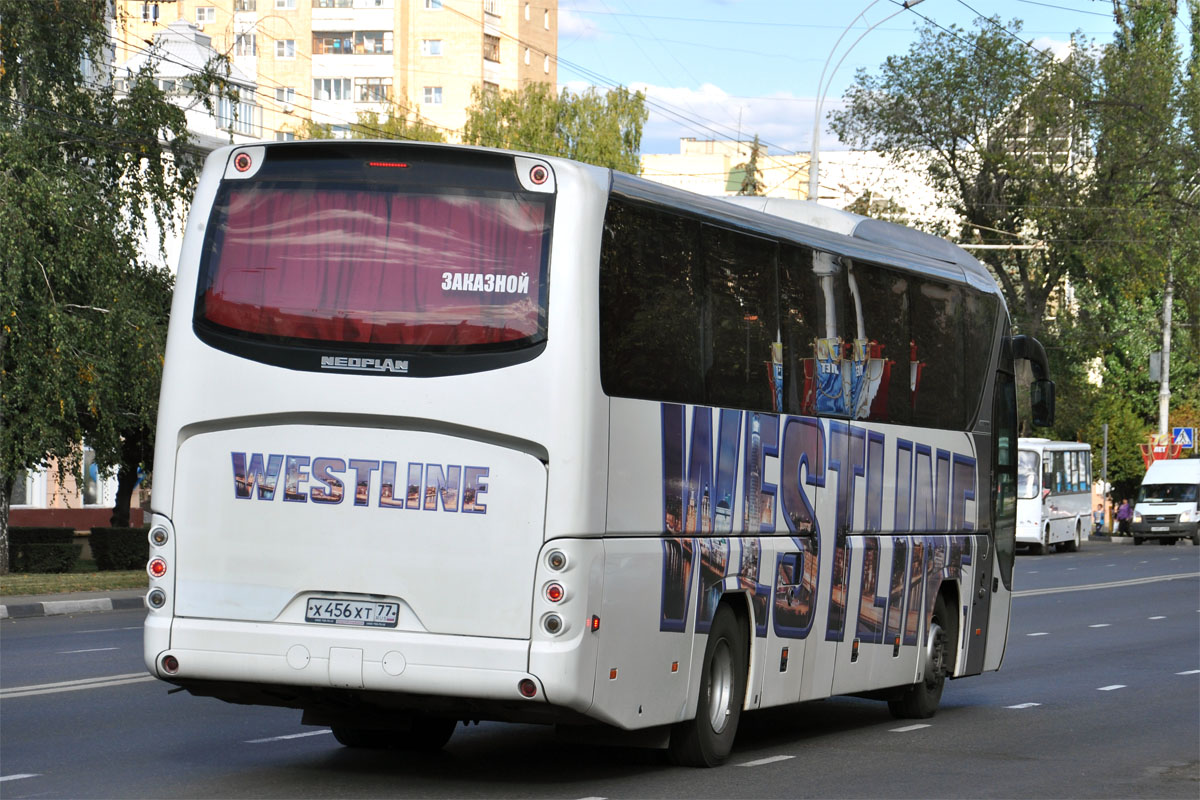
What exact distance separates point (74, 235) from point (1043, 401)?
17.2m

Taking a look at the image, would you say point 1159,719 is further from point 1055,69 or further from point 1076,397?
point 1076,397

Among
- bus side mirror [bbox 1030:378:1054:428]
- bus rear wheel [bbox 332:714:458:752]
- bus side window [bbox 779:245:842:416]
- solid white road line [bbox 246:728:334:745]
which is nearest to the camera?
bus rear wheel [bbox 332:714:458:752]

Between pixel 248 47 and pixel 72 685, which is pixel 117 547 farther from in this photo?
pixel 248 47

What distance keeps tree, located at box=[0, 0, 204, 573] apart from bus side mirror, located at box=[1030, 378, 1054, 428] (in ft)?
54.5

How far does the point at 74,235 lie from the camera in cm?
2769

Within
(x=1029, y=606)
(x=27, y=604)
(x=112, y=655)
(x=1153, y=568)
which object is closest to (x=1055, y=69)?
(x=1153, y=568)

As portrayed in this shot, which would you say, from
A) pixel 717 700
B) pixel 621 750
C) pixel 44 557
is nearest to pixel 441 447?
pixel 717 700

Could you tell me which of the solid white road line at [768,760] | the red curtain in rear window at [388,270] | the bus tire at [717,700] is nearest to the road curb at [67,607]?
the solid white road line at [768,760]

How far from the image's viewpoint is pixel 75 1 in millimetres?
29062

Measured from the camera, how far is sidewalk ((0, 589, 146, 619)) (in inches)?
935

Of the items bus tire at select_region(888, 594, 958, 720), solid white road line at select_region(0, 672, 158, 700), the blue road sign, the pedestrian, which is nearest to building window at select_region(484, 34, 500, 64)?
the pedestrian

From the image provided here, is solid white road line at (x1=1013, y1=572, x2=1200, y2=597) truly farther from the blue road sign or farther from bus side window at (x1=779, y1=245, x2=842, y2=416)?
the blue road sign

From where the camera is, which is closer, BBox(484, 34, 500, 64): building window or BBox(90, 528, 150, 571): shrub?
BBox(90, 528, 150, 571): shrub

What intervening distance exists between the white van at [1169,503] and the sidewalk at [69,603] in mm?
42066
